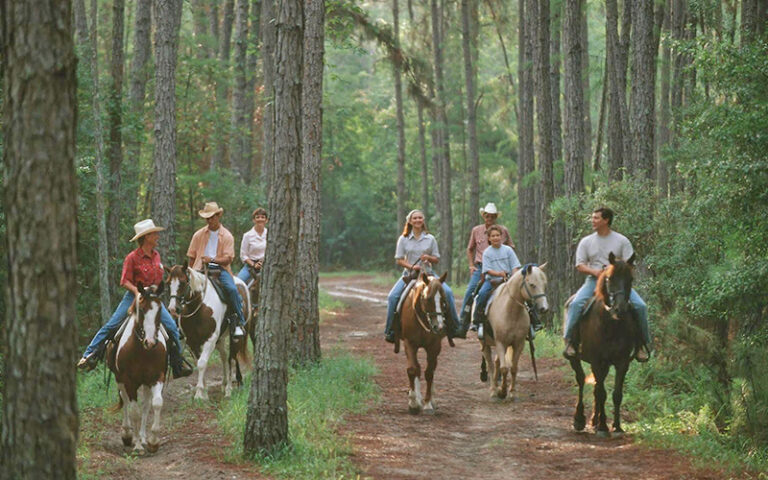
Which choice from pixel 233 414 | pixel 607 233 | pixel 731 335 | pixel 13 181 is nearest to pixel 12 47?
pixel 13 181

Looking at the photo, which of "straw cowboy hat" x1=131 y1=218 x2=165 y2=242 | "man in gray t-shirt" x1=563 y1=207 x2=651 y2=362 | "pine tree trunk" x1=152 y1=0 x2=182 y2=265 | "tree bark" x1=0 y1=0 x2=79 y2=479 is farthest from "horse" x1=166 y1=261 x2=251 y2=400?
"tree bark" x1=0 y1=0 x2=79 y2=479

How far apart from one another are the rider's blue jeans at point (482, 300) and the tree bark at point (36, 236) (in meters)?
9.59

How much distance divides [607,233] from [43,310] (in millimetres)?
7798

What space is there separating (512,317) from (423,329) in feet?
5.63

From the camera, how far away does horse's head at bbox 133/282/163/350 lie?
9438 mm

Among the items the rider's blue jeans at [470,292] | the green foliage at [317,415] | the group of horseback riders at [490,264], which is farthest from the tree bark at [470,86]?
the rider's blue jeans at [470,292]

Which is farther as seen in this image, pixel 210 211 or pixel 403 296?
pixel 210 211

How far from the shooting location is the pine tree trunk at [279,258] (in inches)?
346

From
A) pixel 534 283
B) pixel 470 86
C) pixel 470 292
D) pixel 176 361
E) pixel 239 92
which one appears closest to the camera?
pixel 176 361

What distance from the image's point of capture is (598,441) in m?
10.4

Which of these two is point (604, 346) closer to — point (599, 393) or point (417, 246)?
point (599, 393)

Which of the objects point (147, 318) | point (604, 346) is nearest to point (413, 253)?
Result: point (604, 346)

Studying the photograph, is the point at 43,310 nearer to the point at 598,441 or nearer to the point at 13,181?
the point at 13,181

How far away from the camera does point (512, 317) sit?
13.1 m
